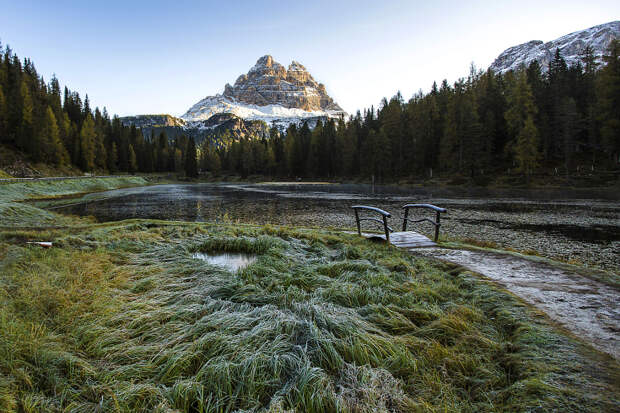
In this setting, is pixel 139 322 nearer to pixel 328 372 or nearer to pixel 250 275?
pixel 250 275

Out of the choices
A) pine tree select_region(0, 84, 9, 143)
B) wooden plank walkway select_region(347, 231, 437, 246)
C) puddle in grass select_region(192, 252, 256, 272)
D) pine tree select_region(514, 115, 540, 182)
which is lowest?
puddle in grass select_region(192, 252, 256, 272)

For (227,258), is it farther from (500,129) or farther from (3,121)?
(3,121)

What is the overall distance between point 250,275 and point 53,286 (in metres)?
3.01

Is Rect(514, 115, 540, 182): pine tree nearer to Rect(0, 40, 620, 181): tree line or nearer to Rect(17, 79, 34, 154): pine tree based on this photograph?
Rect(0, 40, 620, 181): tree line

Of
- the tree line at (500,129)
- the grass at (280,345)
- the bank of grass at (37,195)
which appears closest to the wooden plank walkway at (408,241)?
the grass at (280,345)

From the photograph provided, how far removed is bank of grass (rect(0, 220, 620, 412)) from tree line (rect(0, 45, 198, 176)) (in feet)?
240

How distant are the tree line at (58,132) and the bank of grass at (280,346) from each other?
73281mm

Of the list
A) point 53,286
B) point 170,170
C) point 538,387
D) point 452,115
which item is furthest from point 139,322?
point 170,170

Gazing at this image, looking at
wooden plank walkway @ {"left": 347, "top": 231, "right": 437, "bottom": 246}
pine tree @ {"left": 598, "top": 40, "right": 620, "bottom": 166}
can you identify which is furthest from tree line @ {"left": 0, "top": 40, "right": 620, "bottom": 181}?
wooden plank walkway @ {"left": 347, "top": 231, "right": 437, "bottom": 246}

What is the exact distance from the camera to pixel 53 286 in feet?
14.5

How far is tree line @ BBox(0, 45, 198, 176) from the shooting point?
58.3 m

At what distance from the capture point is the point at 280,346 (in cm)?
318

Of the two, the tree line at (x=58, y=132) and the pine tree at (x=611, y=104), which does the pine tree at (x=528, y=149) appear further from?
the tree line at (x=58, y=132)

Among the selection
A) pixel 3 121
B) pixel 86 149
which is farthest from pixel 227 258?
pixel 86 149
